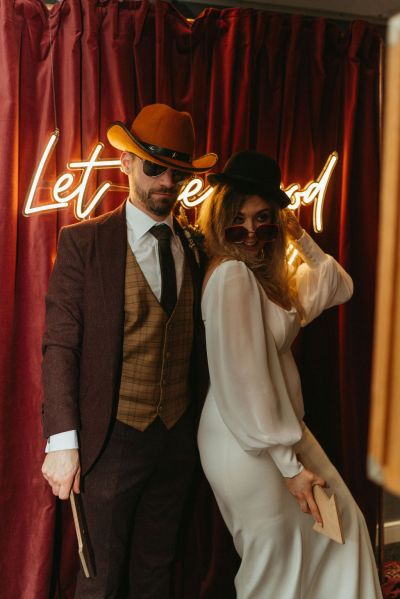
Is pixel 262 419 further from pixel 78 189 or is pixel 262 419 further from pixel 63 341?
pixel 78 189

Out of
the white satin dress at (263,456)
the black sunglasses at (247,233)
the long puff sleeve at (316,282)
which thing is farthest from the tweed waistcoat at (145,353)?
the long puff sleeve at (316,282)

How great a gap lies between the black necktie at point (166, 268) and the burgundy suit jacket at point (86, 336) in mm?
118

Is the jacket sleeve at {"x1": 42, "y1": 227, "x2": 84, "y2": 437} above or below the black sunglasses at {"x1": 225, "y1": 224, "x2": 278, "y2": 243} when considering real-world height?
below

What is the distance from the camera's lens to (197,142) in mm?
2363

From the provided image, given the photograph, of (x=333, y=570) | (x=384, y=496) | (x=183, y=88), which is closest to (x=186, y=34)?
(x=183, y=88)

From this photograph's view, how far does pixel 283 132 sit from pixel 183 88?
479 millimetres

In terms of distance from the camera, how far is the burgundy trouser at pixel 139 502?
6.01ft

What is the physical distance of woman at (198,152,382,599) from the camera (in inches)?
65.7

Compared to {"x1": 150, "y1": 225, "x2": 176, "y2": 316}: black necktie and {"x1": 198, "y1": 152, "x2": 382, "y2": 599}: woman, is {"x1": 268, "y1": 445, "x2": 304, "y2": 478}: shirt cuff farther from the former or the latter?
{"x1": 150, "y1": 225, "x2": 176, "y2": 316}: black necktie

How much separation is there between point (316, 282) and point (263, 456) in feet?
2.34

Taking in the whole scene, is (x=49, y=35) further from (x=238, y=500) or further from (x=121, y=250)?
(x=238, y=500)

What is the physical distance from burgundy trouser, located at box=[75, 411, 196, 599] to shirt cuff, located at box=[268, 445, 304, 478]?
376 millimetres

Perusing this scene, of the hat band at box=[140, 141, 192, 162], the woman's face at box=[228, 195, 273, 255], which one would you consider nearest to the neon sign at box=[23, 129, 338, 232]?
the hat band at box=[140, 141, 192, 162]

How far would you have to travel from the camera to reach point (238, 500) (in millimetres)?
1747
